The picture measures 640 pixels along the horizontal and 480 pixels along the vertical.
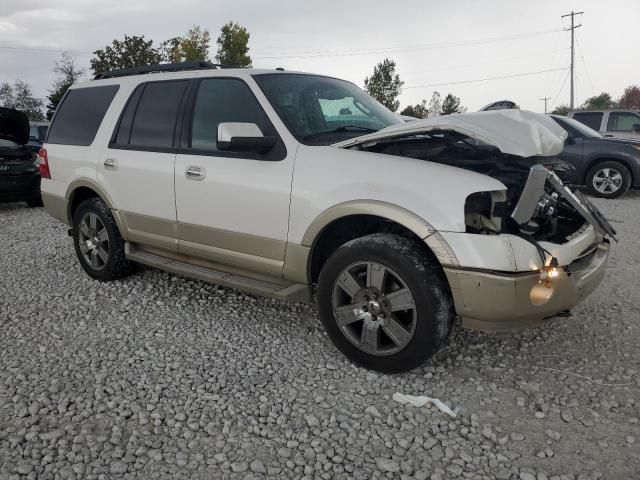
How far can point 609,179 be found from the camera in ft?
33.2

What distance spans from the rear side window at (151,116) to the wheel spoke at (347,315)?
1995 mm

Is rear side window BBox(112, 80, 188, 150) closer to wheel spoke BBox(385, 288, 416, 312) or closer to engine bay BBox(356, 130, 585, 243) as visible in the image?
engine bay BBox(356, 130, 585, 243)

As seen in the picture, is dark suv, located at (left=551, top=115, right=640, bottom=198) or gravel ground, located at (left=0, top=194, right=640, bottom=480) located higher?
dark suv, located at (left=551, top=115, right=640, bottom=198)

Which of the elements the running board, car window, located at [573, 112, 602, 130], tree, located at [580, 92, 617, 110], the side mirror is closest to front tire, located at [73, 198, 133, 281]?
the running board

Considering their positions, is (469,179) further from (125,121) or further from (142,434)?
(125,121)

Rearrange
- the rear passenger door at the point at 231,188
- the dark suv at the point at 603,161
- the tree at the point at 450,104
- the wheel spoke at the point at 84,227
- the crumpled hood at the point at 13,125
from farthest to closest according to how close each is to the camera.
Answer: the tree at the point at 450,104, the dark suv at the point at 603,161, the crumpled hood at the point at 13,125, the wheel spoke at the point at 84,227, the rear passenger door at the point at 231,188

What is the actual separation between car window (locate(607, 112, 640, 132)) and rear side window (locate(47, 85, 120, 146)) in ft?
38.8

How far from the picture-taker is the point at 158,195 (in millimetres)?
4191

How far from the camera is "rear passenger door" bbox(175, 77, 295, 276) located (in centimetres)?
347

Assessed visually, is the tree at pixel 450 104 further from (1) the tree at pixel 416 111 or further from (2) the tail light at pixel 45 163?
(2) the tail light at pixel 45 163

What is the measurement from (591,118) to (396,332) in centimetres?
1200

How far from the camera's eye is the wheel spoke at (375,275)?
302cm

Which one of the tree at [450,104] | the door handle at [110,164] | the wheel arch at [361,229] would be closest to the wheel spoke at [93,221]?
the door handle at [110,164]

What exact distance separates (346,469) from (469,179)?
63.2 inches
